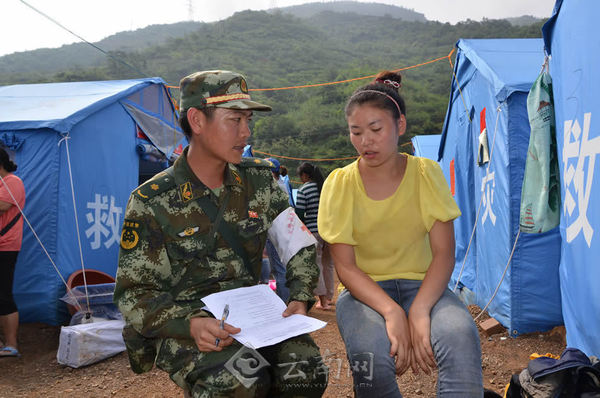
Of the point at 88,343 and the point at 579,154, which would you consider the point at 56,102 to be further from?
the point at 579,154

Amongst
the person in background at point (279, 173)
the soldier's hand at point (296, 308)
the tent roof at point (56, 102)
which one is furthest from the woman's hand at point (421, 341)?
the tent roof at point (56, 102)

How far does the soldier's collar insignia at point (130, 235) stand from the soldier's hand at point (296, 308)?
1.92 ft

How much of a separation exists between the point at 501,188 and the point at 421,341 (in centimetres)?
254

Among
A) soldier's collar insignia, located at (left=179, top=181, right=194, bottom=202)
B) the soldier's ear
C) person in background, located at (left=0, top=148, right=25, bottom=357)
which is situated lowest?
person in background, located at (left=0, top=148, right=25, bottom=357)

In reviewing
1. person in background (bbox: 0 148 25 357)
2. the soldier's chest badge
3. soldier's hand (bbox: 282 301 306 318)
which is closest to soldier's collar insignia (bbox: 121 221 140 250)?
the soldier's chest badge

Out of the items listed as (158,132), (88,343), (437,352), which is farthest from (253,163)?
(158,132)

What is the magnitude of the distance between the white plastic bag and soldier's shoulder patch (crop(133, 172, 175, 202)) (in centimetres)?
236

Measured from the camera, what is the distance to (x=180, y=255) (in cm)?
166

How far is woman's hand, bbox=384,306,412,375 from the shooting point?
4.84 feet

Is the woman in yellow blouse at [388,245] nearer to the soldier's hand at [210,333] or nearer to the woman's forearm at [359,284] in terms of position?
the woman's forearm at [359,284]

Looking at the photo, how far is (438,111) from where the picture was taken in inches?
1052

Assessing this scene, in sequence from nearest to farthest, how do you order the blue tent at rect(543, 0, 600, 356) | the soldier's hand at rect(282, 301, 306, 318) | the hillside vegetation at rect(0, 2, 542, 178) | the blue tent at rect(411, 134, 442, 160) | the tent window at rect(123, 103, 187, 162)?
the soldier's hand at rect(282, 301, 306, 318) → the blue tent at rect(543, 0, 600, 356) → the tent window at rect(123, 103, 187, 162) → the blue tent at rect(411, 134, 442, 160) → the hillside vegetation at rect(0, 2, 542, 178)

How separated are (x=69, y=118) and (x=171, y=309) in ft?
11.2

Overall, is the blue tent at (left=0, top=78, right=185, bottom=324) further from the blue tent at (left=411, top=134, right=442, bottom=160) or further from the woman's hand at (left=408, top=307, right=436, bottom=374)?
the blue tent at (left=411, top=134, right=442, bottom=160)
